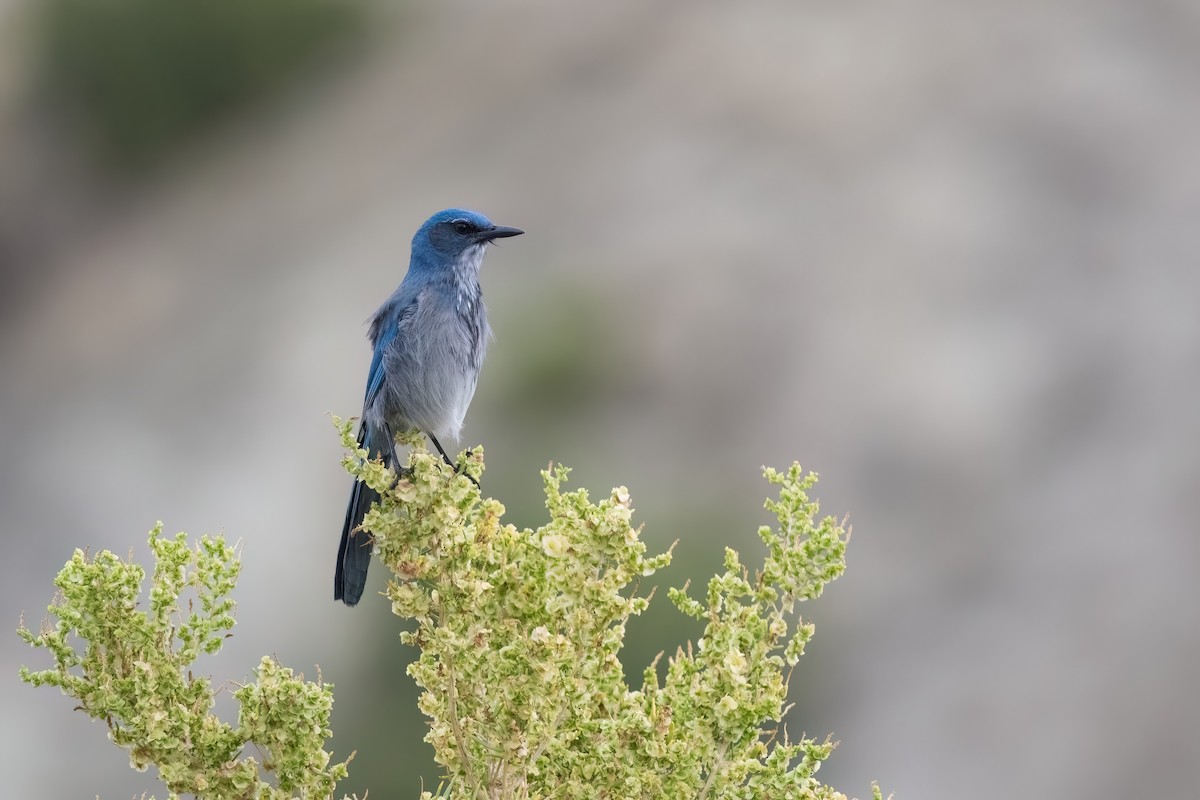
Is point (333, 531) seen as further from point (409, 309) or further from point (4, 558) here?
point (409, 309)

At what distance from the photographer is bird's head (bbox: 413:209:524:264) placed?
6.00 metres

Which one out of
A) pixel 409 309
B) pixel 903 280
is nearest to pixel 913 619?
pixel 903 280

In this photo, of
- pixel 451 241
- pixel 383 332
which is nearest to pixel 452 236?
pixel 451 241

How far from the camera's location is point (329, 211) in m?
34.1

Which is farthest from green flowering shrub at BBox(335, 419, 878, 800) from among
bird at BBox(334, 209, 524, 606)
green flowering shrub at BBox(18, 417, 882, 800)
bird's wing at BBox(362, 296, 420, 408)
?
bird's wing at BBox(362, 296, 420, 408)

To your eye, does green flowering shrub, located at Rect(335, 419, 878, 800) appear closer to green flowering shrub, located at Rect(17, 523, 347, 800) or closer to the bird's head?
green flowering shrub, located at Rect(17, 523, 347, 800)

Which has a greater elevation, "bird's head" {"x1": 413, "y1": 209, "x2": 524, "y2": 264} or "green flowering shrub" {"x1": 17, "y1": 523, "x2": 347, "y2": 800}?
"bird's head" {"x1": 413, "y1": 209, "x2": 524, "y2": 264}

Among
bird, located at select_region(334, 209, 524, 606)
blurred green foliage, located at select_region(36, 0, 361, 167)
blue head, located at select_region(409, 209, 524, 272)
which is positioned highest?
blurred green foliage, located at select_region(36, 0, 361, 167)

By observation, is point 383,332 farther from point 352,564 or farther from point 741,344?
point 741,344

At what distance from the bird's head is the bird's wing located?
233 millimetres

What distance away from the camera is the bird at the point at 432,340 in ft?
18.5

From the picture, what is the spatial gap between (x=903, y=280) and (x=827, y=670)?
7679 mm

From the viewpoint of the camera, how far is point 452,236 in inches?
237

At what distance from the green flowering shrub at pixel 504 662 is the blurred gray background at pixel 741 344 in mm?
11761
